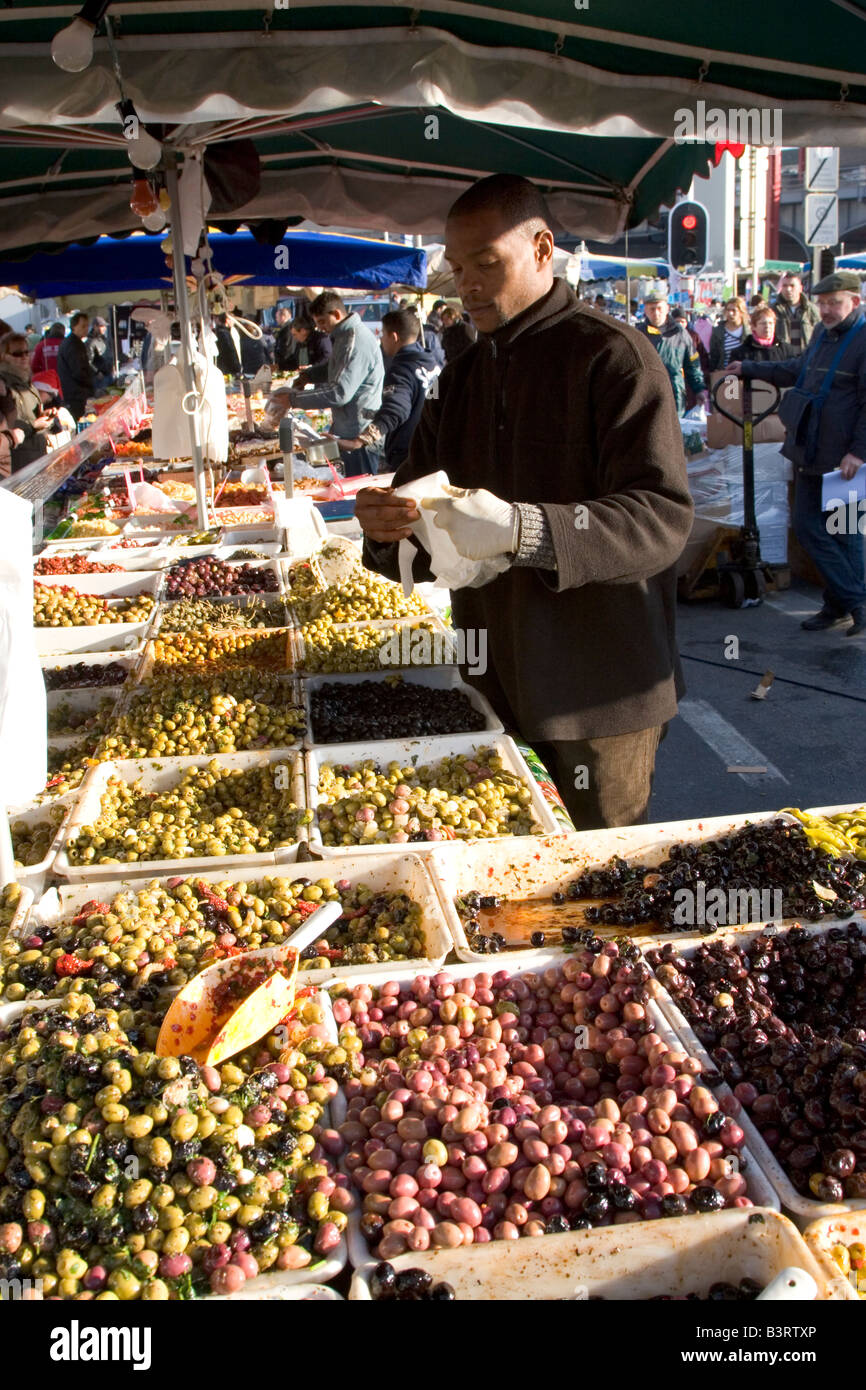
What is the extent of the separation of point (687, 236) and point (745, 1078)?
1202cm

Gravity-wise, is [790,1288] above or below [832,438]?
below

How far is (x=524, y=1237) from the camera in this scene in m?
1.53

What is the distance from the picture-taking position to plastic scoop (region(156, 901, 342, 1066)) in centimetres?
187

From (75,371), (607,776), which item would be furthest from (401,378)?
(75,371)

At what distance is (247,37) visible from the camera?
2.83 metres

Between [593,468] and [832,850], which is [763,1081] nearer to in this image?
[832,850]

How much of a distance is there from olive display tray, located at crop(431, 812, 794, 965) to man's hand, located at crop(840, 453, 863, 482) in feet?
17.0

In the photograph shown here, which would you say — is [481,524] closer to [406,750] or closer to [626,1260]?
[406,750]

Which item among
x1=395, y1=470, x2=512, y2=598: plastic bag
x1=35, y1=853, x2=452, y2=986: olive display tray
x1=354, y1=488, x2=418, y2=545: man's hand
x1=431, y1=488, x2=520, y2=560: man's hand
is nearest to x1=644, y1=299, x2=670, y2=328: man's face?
x1=354, y1=488, x2=418, y2=545: man's hand

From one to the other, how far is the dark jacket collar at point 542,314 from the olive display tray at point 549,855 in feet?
4.34

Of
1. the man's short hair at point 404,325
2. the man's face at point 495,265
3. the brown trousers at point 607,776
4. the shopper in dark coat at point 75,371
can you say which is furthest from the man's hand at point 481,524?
the shopper in dark coat at point 75,371

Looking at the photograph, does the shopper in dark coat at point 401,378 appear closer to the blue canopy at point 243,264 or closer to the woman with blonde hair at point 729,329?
the blue canopy at point 243,264
